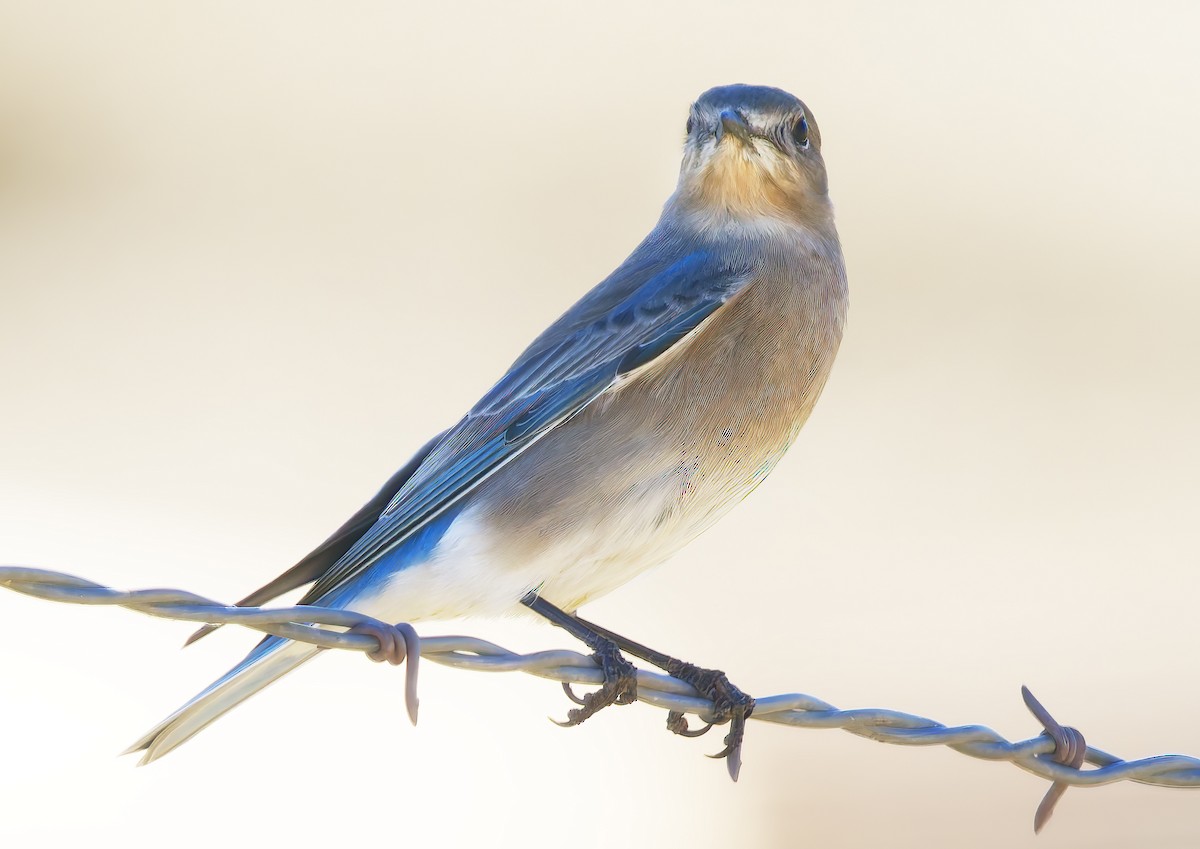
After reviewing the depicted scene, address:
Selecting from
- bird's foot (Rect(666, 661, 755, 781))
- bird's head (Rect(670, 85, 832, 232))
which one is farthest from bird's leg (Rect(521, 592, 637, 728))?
bird's head (Rect(670, 85, 832, 232))

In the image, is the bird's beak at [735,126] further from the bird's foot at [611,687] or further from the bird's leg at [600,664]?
the bird's foot at [611,687]

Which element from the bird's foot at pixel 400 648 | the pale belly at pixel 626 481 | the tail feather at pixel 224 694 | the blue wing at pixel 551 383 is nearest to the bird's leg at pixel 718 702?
the pale belly at pixel 626 481

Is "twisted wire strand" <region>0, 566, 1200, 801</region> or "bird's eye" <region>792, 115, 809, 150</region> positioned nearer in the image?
"twisted wire strand" <region>0, 566, 1200, 801</region>

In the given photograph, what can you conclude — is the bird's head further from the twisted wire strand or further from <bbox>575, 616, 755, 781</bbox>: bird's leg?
the twisted wire strand

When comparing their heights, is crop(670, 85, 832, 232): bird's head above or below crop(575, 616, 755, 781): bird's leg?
above

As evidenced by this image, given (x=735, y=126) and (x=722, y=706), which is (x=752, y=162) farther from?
(x=722, y=706)

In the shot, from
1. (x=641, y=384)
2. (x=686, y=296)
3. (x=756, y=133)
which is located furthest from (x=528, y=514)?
(x=756, y=133)

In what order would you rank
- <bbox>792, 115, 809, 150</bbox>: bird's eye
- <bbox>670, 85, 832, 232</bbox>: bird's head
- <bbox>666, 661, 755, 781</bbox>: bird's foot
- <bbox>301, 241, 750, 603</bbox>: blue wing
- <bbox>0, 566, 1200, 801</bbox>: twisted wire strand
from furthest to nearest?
<bbox>792, 115, 809, 150</bbox>: bird's eye → <bbox>670, 85, 832, 232</bbox>: bird's head → <bbox>301, 241, 750, 603</bbox>: blue wing → <bbox>666, 661, 755, 781</bbox>: bird's foot → <bbox>0, 566, 1200, 801</bbox>: twisted wire strand

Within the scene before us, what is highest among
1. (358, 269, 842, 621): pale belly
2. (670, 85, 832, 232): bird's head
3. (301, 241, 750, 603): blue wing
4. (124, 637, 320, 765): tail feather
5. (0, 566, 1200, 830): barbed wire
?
(670, 85, 832, 232): bird's head
